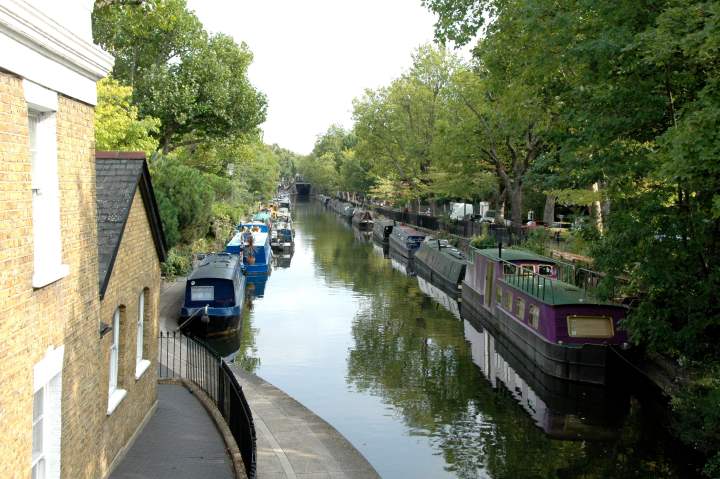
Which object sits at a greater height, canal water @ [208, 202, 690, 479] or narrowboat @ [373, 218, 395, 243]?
narrowboat @ [373, 218, 395, 243]

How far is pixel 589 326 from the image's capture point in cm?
2277

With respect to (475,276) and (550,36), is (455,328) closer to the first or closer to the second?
(475,276)


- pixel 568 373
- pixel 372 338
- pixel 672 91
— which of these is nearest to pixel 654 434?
pixel 568 373

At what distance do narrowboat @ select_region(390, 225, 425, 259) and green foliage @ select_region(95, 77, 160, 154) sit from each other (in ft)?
90.7

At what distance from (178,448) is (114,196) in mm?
4614

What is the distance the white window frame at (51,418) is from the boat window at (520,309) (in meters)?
20.9

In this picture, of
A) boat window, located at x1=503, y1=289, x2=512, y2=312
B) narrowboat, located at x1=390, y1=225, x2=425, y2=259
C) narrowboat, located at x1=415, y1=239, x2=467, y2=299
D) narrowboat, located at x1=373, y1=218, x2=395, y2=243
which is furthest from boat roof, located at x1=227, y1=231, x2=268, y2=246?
narrowboat, located at x1=373, y1=218, x2=395, y2=243

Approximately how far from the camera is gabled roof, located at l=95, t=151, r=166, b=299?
10.5 meters

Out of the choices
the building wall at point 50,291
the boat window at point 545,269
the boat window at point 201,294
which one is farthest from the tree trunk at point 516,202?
the building wall at point 50,291

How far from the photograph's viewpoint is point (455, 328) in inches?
1294

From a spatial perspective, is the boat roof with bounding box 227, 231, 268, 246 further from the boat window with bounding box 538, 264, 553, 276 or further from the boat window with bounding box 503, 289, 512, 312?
the boat window with bounding box 538, 264, 553, 276

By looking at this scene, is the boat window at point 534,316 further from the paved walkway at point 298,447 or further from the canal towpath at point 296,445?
the paved walkway at point 298,447

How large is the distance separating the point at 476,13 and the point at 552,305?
34.2 ft

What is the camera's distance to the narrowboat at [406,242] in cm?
5858
